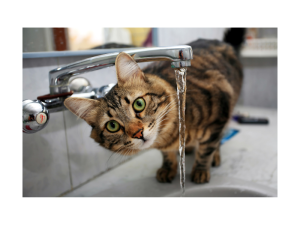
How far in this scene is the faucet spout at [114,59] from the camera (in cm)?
56

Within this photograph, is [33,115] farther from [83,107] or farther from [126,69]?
[126,69]

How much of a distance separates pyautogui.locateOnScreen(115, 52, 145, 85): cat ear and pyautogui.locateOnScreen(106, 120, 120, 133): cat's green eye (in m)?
0.11

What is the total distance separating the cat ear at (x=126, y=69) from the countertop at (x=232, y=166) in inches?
18.8

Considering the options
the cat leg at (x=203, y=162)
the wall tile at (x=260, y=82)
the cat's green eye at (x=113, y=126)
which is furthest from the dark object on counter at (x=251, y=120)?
the cat's green eye at (x=113, y=126)

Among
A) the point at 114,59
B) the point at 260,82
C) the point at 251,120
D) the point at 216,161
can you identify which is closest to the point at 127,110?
the point at 114,59

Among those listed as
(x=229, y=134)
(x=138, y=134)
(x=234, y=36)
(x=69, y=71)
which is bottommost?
(x=229, y=134)

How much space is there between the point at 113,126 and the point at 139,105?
3.7 inches

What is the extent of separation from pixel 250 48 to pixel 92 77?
4.14 ft

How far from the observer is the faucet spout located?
0.56 metres

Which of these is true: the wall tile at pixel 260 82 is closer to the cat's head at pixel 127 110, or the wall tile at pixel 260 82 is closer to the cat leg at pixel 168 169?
the cat leg at pixel 168 169

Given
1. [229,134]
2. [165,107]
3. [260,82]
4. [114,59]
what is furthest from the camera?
[260,82]

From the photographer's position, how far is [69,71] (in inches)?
25.5

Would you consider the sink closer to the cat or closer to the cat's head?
the cat

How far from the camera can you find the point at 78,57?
89 cm
